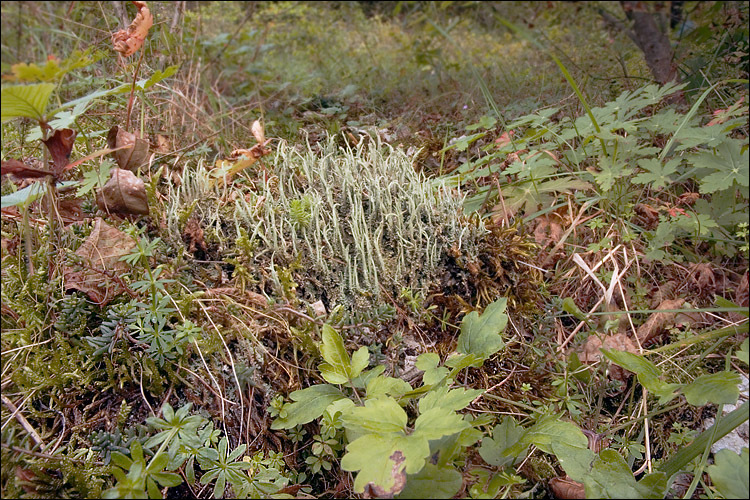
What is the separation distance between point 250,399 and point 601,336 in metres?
1.37

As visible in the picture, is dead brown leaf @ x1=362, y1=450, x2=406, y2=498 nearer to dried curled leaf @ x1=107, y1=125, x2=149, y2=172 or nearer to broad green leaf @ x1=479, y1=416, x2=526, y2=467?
broad green leaf @ x1=479, y1=416, x2=526, y2=467

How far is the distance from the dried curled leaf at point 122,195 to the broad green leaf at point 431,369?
1.20 meters

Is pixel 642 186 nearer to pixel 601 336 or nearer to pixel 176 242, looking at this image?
pixel 601 336

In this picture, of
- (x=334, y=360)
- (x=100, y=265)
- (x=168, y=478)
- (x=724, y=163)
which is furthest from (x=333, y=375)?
(x=724, y=163)

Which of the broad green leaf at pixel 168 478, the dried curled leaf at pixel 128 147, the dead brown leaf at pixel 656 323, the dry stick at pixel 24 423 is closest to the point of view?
the broad green leaf at pixel 168 478

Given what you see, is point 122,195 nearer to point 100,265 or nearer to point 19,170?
point 100,265

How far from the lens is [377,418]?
128 cm

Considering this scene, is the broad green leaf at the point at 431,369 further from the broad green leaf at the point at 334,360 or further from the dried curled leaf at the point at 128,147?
the dried curled leaf at the point at 128,147

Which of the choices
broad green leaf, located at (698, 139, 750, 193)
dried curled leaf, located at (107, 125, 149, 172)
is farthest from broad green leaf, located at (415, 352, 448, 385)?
dried curled leaf, located at (107, 125, 149, 172)

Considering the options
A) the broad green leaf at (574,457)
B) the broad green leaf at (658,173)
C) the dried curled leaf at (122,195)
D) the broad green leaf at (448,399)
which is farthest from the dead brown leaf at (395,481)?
the broad green leaf at (658,173)

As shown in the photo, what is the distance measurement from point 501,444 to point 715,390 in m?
0.60

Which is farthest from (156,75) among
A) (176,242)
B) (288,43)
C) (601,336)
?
(288,43)

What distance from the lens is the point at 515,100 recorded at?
321cm

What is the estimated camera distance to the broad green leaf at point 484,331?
1625mm
